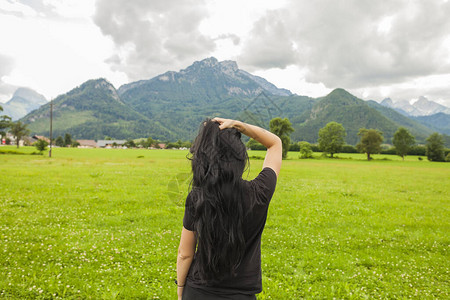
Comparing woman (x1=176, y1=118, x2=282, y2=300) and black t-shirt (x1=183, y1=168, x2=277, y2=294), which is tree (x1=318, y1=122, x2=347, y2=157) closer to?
black t-shirt (x1=183, y1=168, x2=277, y2=294)

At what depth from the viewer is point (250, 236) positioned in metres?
2.77

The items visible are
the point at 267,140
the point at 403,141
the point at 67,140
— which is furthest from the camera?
the point at 67,140

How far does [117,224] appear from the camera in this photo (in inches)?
454

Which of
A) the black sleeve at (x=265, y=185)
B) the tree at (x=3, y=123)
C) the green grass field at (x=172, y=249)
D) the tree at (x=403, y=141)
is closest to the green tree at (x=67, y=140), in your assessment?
the tree at (x=3, y=123)

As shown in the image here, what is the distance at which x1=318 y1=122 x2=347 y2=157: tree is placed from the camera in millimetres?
101000

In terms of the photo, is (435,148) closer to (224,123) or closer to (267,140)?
(267,140)

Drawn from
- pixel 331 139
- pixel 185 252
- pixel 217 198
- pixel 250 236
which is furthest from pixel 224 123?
pixel 331 139

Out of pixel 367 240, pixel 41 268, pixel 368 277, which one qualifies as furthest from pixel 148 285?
pixel 367 240

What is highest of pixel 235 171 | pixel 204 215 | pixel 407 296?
pixel 235 171

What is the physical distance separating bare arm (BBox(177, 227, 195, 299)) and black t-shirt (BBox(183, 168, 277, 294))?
0.23 ft

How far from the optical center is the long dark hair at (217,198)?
7.79 ft

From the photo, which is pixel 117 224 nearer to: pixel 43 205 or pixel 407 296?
pixel 43 205

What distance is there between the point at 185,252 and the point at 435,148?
123m

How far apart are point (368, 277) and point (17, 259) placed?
10775mm
